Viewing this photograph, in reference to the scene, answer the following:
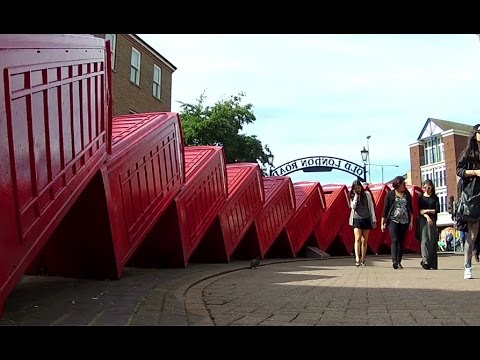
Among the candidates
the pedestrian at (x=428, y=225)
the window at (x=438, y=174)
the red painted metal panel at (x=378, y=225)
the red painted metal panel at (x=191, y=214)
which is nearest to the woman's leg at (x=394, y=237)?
the pedestrian at (x=428, y=225)

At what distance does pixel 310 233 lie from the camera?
55.0ft

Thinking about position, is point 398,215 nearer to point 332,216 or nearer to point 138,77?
point 332,216

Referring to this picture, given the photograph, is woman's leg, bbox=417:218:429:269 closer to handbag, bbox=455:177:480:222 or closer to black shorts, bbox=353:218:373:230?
black shorts, bbox=353:218:373:230

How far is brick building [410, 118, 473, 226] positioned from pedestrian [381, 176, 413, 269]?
21956mm

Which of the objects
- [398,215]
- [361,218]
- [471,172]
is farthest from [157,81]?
[471,172]

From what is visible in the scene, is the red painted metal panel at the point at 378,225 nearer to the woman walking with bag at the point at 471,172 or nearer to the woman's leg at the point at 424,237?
the woman's leg at the point at 424,237

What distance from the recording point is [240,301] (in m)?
4.93

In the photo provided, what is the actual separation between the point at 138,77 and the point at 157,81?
220 centimetres

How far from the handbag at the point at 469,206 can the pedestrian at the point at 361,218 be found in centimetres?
398

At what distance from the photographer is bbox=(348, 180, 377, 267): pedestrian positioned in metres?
10.4

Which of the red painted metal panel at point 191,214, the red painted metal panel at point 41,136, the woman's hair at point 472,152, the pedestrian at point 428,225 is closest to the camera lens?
the red painted metal panel at point 41,136

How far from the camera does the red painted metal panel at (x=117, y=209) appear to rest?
19.2 feet

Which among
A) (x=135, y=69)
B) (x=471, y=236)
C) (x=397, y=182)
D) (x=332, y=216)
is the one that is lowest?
(x=332, y=216)

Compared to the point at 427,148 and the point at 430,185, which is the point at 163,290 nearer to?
the point at 430,185
